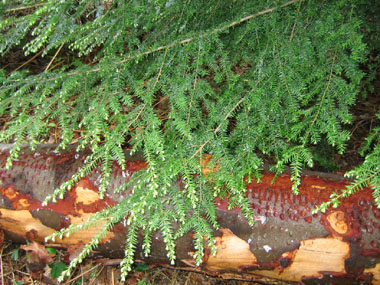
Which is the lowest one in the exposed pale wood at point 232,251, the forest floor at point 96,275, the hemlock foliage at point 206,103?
the forest floor at point 96,275

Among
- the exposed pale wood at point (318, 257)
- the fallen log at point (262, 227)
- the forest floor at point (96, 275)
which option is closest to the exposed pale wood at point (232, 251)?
the fallen log at point (262, 227)

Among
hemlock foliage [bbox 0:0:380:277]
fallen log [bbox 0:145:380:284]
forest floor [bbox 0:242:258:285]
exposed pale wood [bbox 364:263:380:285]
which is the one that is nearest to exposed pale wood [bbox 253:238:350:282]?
fallen log [bbox 0:145:380:284]

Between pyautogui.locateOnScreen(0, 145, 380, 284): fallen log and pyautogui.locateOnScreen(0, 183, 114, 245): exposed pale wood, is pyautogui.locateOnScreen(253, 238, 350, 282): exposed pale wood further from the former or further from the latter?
pyautogui.locateOnScreen(0, 183, 114, 245): exposed pale wood

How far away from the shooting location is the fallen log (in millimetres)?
1701

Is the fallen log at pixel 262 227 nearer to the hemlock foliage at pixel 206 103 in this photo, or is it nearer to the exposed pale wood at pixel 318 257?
the exposed pale wood at pixel 318 257

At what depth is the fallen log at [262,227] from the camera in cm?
170

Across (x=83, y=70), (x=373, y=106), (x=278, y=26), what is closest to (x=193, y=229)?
(x=83, y=70)

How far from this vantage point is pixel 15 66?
13.2 feet

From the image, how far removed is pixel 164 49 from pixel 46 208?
1.42m

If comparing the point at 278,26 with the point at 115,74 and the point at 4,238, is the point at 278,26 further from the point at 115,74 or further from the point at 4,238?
the point at 4,238

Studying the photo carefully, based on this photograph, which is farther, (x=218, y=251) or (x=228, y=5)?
(x=228, y=5)

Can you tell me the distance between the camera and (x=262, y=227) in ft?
5.90

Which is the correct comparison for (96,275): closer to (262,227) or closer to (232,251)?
(232,251)

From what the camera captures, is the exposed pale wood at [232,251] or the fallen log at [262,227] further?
the exposed pale wood at [232,251]
